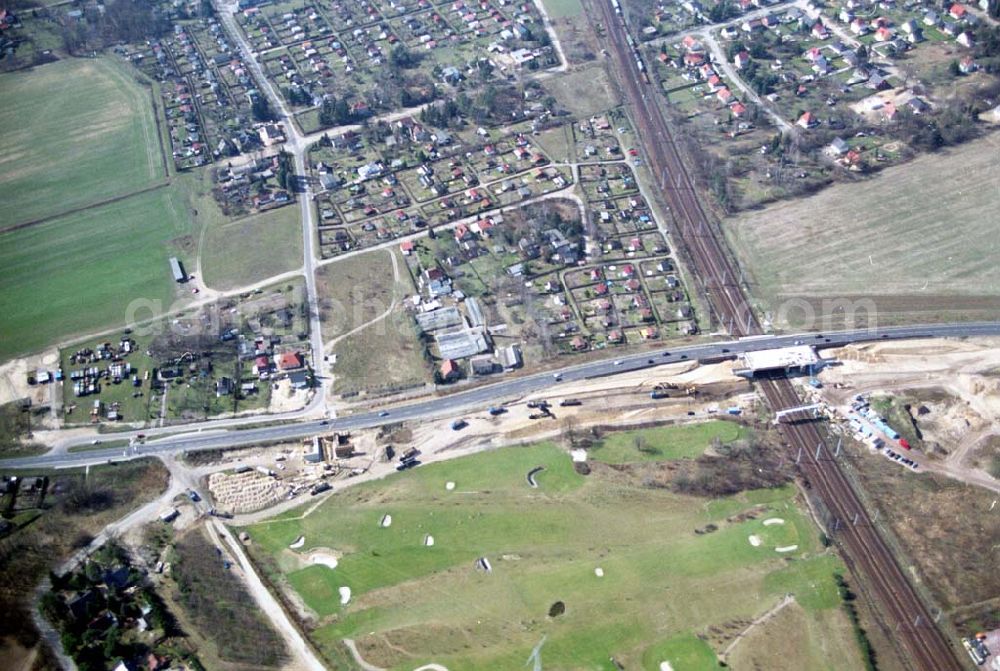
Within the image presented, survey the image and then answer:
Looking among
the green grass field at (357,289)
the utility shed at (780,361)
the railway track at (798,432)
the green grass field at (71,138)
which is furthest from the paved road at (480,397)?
the green grass field at (71,138)

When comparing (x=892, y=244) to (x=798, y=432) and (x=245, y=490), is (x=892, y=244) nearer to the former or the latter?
(x=798, y=432)

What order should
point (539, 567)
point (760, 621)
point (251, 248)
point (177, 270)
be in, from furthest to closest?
point (251, 248), point (177, 270), point (539, 567), point (760, 621)

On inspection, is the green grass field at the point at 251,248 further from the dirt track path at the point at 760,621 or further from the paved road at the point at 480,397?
the dirt track path at the point at 760,621

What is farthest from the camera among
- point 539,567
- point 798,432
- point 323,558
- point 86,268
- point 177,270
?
point 86,268

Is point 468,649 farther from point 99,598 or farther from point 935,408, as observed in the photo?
point 935,408

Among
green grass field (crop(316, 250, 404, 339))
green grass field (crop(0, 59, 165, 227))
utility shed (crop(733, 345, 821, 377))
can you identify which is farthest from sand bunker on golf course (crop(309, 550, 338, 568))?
green grass field (crop(0, 59, 165, 227))

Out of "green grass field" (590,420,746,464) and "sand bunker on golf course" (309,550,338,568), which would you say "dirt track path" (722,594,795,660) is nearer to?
"green grass field" (590,420,746,464)

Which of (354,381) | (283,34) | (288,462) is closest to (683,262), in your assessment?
(354,381)

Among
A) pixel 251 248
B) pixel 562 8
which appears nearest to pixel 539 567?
pixel 251 248
